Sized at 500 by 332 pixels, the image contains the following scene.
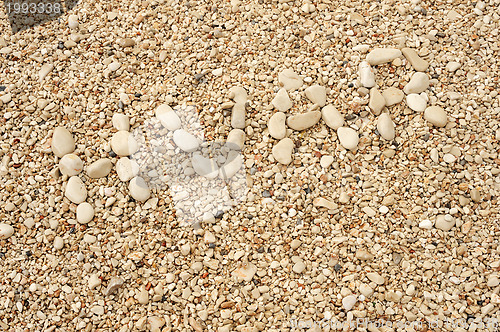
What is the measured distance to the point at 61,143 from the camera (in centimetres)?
215

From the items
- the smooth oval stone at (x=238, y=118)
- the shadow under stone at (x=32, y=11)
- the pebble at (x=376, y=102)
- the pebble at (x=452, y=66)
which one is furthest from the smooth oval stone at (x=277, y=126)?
the shadow under stone at (x=32, y=11)

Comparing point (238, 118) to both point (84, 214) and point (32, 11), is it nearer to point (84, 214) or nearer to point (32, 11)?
point (84, 214)

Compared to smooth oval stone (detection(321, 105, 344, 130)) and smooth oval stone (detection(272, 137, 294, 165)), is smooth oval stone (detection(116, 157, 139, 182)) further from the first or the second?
smooth oval stone (detection(321, 105, 344, 130))

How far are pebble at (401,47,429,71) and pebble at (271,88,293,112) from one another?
2.17ft

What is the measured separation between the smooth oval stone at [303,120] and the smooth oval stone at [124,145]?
75cm

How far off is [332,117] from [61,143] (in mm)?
1313

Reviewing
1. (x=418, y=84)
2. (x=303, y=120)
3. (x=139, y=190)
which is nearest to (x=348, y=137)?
(x=303, y=120)

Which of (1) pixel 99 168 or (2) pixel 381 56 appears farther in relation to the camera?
(2) pixel 381 56

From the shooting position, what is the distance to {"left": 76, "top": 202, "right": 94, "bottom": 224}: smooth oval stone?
2029mm

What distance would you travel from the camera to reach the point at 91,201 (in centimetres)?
208

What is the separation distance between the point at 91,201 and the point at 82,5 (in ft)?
4.19

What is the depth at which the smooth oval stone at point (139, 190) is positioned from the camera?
2.05m

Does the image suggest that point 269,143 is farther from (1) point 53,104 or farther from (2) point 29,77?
(2) point 29,77

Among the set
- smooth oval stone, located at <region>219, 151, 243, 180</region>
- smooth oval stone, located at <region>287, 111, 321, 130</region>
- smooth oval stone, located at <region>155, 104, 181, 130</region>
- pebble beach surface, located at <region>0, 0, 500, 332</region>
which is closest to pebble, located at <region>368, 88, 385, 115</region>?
pebble beach surface, located at <region>0, 0, 500, 332</region>
